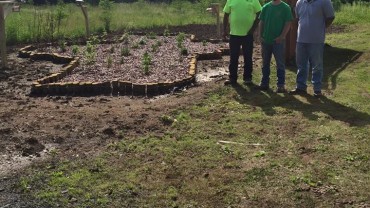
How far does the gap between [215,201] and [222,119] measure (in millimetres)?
2500

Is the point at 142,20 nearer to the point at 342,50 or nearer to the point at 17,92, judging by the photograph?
the point at 342,50

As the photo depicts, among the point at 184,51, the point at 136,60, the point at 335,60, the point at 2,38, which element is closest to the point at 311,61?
the point at 335,60

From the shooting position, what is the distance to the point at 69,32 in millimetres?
16766

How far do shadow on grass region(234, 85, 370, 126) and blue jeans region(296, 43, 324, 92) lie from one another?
0.25m

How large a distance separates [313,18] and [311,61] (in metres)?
0.77

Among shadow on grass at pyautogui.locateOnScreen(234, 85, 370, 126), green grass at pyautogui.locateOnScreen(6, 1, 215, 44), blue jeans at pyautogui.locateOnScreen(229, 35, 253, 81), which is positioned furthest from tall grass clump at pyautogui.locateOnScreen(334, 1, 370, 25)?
shadow on grass at pyautogui.locateOnScreen(234, 85, 370, 126)

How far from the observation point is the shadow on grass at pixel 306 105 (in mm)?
6914

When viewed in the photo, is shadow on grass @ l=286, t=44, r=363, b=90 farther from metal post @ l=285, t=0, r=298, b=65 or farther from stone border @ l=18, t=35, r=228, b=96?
stone border @ l=18, t=35, r=228, b=96

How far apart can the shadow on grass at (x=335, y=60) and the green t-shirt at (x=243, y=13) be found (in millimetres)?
1924

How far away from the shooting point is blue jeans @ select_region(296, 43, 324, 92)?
25.3ft

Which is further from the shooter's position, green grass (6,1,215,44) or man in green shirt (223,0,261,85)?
green grass (6,1,215,44)

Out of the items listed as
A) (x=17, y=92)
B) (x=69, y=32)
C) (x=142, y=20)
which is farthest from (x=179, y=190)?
(x=142, y=20)

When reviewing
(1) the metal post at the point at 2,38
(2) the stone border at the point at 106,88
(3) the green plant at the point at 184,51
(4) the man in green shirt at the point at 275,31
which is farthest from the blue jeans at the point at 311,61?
(1) the metal post at the point at 2,38

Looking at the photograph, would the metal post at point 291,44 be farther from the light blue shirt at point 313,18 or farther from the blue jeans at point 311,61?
the light blue shirt at point 313,18
